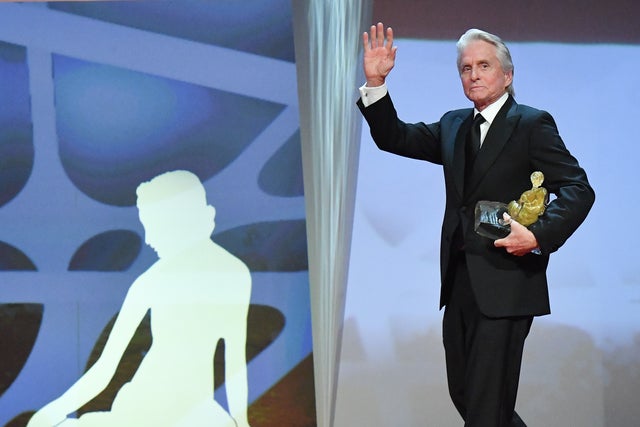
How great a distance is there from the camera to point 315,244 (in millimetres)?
3193

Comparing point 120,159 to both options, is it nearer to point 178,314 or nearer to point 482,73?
point 178,314

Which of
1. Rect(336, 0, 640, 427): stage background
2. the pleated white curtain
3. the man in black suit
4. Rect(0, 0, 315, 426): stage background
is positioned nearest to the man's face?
the man in black suit

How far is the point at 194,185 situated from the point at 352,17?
85 cm

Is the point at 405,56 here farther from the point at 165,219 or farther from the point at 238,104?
the point at 165,219

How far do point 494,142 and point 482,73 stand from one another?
0.54 ft

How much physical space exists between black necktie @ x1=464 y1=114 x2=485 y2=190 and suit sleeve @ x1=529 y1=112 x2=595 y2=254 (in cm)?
13

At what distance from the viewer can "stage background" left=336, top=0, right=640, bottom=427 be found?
3.13 meters

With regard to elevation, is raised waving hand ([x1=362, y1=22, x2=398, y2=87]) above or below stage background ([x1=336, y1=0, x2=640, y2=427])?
above

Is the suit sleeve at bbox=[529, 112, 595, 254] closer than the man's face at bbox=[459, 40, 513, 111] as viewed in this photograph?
Yes

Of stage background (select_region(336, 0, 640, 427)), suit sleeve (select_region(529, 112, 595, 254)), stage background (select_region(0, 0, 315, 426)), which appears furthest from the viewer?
stage background (select_region(0, 0, 315, 426))

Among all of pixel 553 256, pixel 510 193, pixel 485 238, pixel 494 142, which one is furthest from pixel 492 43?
pixel 553 256

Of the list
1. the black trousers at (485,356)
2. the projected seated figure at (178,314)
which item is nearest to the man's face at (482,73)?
the black trousers at (485,356)

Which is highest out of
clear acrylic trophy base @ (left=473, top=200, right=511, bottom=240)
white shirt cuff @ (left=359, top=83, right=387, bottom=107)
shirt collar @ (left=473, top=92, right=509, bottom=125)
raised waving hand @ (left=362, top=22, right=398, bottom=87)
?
raised waving hand @ (left=362, top=22, right=398, bottom=87)

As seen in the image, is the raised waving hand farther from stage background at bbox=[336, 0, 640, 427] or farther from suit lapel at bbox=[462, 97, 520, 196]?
stage background at bbox=[336, 0, 640, 427]
